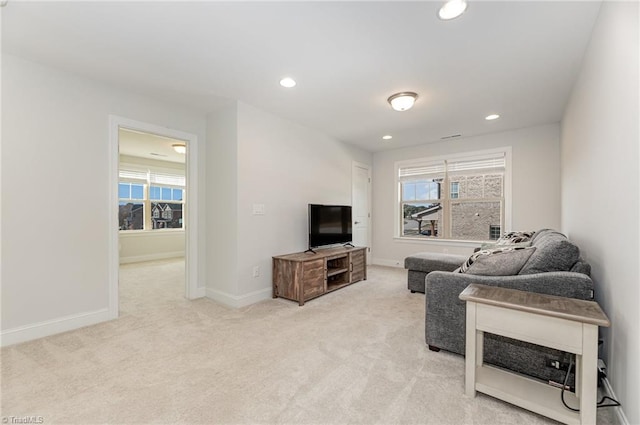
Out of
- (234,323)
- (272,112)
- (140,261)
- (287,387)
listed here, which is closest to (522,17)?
(272,112)

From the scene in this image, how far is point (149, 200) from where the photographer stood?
693 cm

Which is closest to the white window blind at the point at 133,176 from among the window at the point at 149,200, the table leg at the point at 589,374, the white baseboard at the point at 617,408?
the window at the point at 149,200

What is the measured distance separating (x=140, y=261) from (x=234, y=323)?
4988mm

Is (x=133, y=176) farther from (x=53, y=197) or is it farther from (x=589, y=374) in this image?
(x=589, y=374)

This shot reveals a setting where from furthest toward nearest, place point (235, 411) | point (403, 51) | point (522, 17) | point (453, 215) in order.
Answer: point (453, 215) < point (403, 51) < point (522, 17) < point (235, 411)

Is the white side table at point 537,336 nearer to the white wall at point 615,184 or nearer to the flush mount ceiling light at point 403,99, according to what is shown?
the white wall at point 615,184

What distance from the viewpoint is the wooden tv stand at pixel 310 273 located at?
3.44 metres

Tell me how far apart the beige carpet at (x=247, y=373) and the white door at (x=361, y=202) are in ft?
8.55

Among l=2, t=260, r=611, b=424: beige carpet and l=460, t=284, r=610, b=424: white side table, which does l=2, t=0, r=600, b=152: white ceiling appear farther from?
l=2, t=260, r=611, b=424: beige carpet

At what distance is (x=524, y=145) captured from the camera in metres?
4.51

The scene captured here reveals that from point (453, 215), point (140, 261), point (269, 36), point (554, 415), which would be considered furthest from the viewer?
point (140, 261)

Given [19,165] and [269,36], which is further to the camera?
[19,165]

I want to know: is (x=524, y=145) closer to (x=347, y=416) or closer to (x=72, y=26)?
(x=347, y=416)

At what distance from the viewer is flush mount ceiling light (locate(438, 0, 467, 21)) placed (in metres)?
1.78
